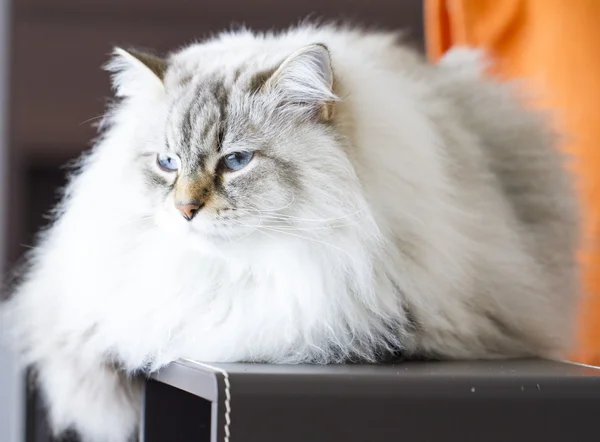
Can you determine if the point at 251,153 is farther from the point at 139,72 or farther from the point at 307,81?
the point at 139,72

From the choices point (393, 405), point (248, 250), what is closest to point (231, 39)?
point (248, 250)

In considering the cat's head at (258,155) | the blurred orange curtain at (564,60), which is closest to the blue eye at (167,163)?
the cat's head at (258,155)

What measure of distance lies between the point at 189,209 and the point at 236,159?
11cm

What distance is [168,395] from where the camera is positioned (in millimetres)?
1430

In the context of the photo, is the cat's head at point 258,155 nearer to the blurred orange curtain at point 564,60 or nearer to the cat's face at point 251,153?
the cat's face at point 251,153

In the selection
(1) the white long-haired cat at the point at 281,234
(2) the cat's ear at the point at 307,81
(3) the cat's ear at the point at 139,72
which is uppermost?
(3) the cat's ear at the point at 139,72

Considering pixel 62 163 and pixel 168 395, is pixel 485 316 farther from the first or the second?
pixel 62 163

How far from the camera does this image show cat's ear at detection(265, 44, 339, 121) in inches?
47.3

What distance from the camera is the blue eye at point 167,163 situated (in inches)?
50.6

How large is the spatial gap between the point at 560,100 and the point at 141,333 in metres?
1.22

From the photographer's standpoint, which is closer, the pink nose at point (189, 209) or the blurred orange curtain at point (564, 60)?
the pink nose at point (189, 209)

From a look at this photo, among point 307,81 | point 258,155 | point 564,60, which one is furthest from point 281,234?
point 564,60

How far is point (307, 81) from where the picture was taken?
48.2 inches

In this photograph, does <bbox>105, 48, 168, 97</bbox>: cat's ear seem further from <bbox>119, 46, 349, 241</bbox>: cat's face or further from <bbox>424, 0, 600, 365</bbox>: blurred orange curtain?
<bbox>424, 0, 600, 365</bbox>: blurred orange curtain
